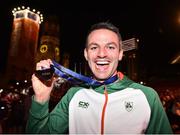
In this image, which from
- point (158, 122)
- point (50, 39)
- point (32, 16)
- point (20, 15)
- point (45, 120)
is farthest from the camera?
point (32, 16)

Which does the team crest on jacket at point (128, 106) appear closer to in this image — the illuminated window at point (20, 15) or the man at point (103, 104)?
the man at point (103, 104)

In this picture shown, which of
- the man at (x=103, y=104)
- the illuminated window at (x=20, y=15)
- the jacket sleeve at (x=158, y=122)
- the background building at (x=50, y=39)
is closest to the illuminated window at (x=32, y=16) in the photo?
the illuminated window at (x=20, y=15)

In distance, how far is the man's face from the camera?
2.90 metres

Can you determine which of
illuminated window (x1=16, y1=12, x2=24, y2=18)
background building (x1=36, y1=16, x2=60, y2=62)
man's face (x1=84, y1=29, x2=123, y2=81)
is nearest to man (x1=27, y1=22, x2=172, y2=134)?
man's face (x1=84, y1=29, x2=123, y2=81)

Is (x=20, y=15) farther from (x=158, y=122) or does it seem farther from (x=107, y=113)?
(x=158, y=122)

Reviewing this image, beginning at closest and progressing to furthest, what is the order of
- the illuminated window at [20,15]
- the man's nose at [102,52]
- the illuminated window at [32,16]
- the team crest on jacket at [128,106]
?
the team crest on jacket at [128,106] < the man's nose at [102,52] < the illuminated window at [20,15] < the illuminated window at [32,16]

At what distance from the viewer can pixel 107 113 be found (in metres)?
2.74

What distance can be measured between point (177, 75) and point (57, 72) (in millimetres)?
16877

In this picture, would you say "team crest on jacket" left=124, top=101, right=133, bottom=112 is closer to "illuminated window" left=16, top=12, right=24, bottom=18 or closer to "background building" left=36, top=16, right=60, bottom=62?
"background building" left=36, top=16, right=60, bottom=62

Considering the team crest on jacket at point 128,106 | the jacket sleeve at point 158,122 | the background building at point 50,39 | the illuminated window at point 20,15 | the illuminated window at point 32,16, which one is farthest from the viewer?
the illuminated window at point 32,16

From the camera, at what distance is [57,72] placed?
3.11 metres

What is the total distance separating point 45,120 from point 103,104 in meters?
0.70

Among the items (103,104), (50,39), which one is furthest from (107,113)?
(50,39)

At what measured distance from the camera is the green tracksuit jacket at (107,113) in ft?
8.68
